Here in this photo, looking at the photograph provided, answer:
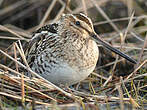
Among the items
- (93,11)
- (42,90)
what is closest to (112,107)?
(42,90)

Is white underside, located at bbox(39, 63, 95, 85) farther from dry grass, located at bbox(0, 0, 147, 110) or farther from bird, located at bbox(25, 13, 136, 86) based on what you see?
dry grass, located at bbox(0, 0, 147, 110)

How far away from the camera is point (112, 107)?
152 inches

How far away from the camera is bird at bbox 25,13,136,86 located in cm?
411

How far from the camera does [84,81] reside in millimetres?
5039

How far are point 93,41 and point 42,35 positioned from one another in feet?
2.09

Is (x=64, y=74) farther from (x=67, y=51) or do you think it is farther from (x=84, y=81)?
(x=84, y=81)

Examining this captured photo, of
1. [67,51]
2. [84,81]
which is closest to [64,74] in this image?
[67,51]

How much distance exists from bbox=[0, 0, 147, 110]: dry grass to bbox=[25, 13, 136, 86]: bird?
0.16m

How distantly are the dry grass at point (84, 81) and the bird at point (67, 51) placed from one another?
0.16 m

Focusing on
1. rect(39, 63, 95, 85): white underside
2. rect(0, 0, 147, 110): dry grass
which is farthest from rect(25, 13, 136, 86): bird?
rect(0, 0, 147, 110): dry grass

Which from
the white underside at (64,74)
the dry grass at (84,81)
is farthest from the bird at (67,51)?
the dry grass at (84,81)

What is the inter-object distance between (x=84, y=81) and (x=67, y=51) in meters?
0.96

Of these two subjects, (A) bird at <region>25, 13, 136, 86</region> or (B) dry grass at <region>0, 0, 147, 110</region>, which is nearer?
(B) dry grass at <region>0, 0, 147, 110</region>

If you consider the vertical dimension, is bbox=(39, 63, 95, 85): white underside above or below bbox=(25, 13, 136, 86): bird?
below
